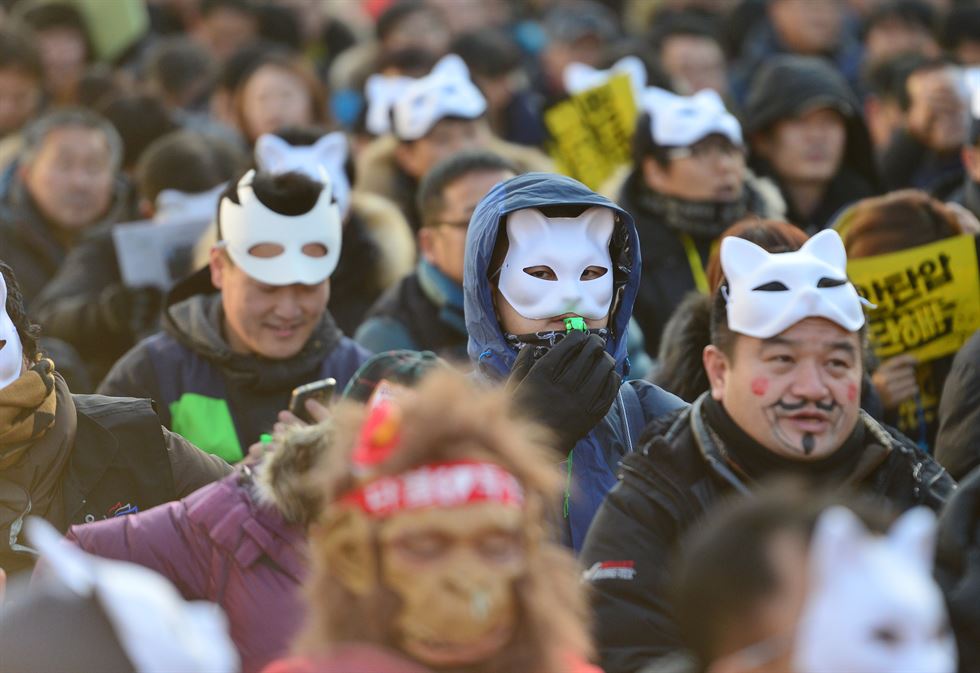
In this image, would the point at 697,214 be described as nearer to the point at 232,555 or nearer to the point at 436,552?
the point at 232,555

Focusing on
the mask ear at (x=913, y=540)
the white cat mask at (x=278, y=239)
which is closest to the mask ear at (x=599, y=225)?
the white cat mask at (x=278, y=239)

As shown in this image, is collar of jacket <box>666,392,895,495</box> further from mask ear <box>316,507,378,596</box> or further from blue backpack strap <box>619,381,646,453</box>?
mask ear <box>316,507,378,596</box>

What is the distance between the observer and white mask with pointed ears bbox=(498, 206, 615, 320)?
17.2 ft

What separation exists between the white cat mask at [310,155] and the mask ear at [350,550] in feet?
14.2

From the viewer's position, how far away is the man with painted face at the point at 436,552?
3.23 metres

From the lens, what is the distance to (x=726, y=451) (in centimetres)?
462

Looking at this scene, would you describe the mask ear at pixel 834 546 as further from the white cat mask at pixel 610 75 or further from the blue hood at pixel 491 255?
the white cat mask at pixel 610 75

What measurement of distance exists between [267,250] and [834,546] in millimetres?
3307

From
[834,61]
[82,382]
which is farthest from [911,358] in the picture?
[834,61]

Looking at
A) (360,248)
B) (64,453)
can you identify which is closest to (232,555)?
(64,453)

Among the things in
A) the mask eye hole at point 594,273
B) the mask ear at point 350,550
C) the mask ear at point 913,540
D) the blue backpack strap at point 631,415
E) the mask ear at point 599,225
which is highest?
the mask ear at point 599,225

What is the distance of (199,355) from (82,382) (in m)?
0.91

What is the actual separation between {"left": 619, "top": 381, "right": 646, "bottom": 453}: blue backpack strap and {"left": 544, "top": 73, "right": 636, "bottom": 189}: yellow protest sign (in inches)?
158

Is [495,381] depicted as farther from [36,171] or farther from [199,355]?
[36,171]
